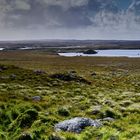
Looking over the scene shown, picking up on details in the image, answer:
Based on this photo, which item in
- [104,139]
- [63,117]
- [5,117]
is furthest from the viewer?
[63,117]

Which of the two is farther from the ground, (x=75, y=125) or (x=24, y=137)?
(x=24, y=137)

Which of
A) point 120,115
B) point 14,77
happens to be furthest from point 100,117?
point 14,77

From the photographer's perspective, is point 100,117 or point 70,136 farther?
point 100,117

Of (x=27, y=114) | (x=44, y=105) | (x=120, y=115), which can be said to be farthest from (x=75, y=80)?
(x=27, y=114)

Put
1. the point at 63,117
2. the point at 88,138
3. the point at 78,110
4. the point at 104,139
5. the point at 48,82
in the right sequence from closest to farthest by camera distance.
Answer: the point at 104,139 → the point at 88,138 → the point at 63,117 → the point at 78,110 → the point at 48,82

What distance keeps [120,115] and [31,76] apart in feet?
107

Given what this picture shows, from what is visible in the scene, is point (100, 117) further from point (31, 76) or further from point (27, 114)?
point (31, 76)

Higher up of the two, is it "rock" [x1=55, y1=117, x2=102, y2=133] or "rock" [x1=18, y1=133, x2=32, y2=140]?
"rock" [x1=18, y1=133, x2=32, y2=140]

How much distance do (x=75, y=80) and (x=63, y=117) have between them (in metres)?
33.2

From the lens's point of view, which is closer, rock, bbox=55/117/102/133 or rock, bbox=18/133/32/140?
rock, bbox=18/133/32/140

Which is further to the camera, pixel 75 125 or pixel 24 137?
pixel 75 125

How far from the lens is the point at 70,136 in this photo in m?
15.5

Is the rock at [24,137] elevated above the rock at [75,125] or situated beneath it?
elevated above

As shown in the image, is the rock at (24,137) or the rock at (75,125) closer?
the rock at (24,137)
